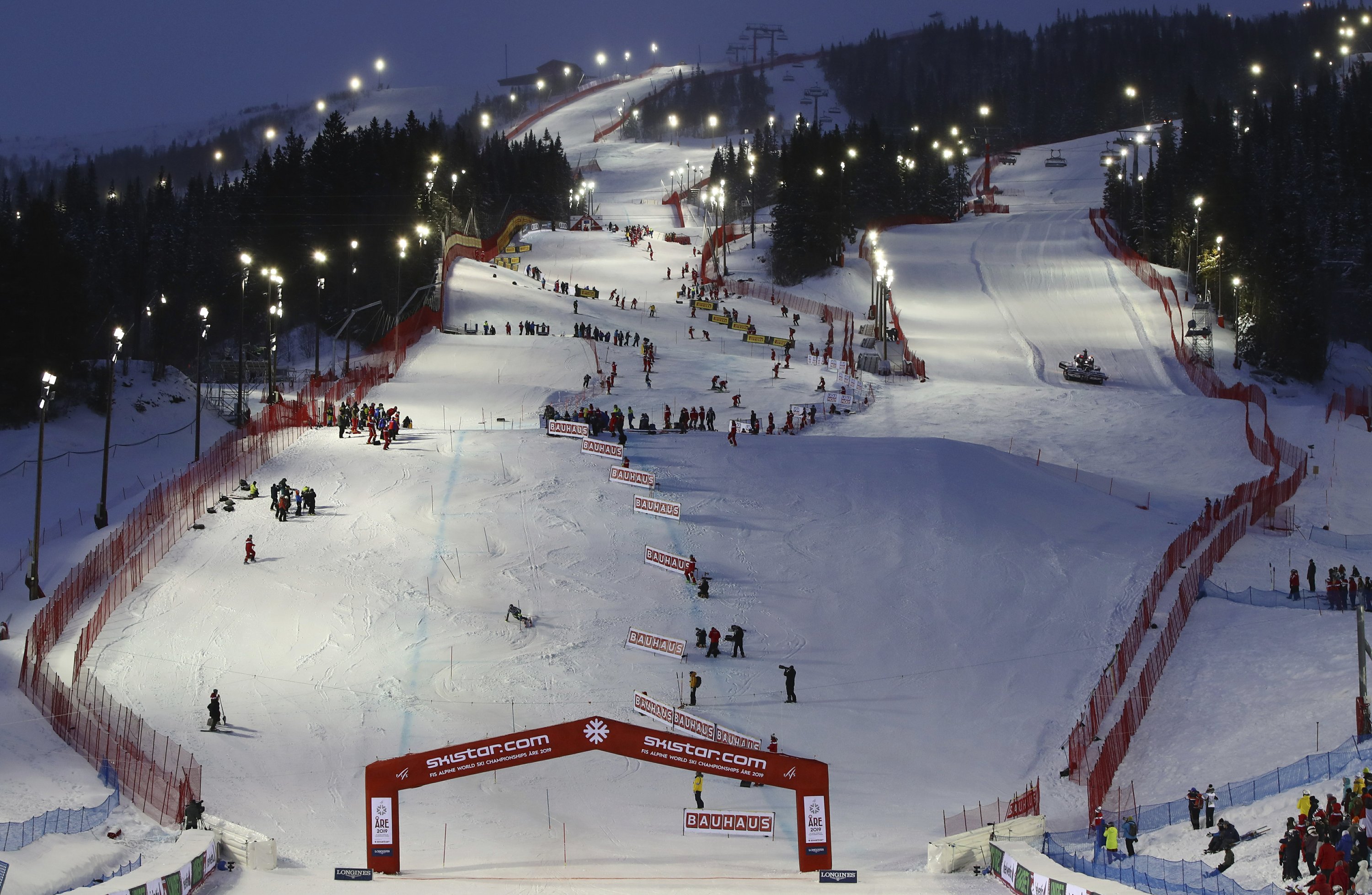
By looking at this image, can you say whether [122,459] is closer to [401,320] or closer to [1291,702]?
[401,320]

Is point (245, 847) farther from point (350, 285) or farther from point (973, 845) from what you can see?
point (350, 285)

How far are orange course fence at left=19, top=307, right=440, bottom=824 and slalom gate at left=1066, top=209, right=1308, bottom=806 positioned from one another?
15329mm

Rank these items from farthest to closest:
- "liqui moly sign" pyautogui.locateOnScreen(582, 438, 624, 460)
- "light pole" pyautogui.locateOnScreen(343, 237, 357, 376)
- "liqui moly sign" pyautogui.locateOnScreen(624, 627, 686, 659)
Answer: "light pole" pyautogui.locateOnScreen(343, 237, 357, 376) < "liqui moly sign" pyautogui.locateOnScreen(582, 438, 624, 460) < "liqui moly sign" pyautogui.locateOnScreen(624, 627, 686, 659)

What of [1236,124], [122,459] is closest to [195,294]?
[122,459]

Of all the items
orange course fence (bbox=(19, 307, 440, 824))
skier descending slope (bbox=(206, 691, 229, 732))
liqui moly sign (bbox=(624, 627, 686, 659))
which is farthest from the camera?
liqui moly sign (bbox=(624, 627, 686, 659))

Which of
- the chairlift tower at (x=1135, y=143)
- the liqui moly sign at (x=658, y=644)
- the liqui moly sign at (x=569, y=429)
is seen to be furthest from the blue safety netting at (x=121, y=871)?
the chairlift tower at (x=1135, y=143)

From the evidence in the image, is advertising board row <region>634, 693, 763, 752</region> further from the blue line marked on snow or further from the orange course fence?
the orange course fence

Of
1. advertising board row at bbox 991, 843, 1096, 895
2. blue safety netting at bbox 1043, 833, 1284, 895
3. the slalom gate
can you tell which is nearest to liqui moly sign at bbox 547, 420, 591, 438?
the slalom gate

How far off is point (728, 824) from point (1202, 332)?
4395cm

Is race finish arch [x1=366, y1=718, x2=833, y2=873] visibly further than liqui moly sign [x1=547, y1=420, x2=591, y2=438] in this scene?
No

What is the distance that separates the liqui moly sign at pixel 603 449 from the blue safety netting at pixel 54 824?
19.8 metres

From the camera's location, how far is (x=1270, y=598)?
2958 centimetres

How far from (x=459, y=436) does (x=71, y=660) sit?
654 inches

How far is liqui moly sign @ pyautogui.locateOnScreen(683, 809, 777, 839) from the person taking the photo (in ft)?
59.7
